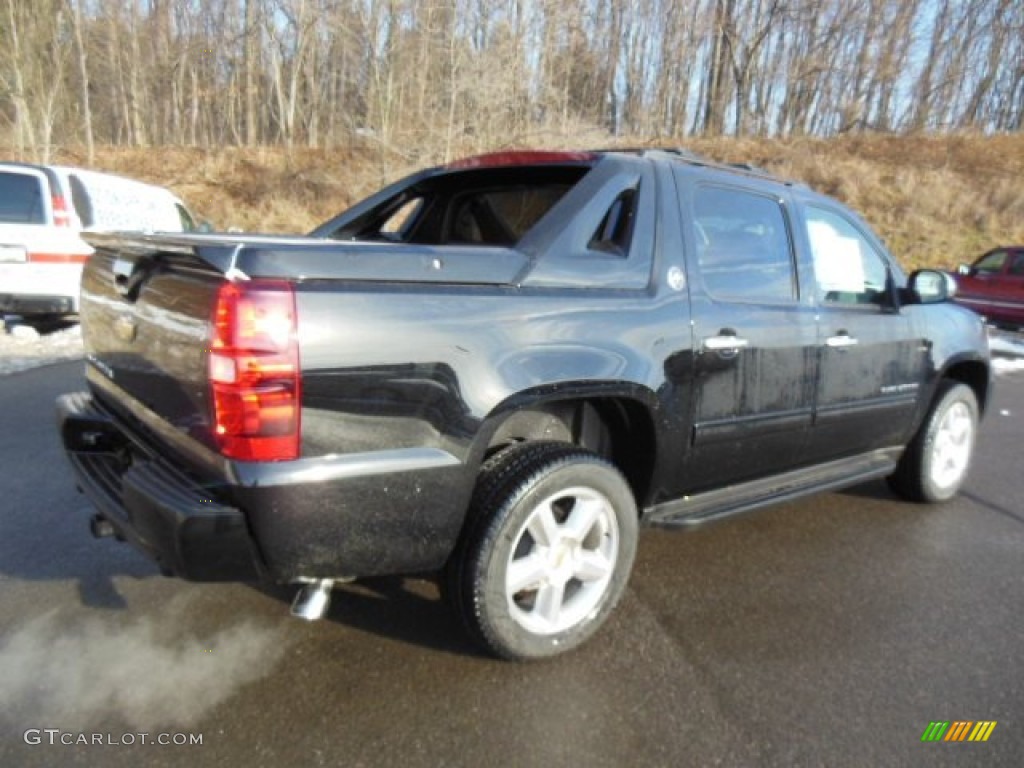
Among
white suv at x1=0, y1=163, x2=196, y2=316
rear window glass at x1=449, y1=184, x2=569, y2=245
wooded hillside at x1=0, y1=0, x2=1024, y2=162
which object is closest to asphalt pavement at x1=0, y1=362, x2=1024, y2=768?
rear window glass at x1=449, y1=184, x2=569, y2=245

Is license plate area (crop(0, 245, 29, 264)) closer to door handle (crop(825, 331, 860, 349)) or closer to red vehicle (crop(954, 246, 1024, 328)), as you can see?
door handle (crop(825, 331, 860, 349))

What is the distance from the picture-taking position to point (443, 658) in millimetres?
2623

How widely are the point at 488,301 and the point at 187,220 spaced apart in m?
9.35

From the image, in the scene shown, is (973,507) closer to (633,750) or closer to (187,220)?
(633,750)

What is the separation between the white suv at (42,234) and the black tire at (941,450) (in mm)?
7691

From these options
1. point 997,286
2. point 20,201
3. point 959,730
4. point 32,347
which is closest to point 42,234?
point 20,201

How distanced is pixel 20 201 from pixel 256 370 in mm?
8057

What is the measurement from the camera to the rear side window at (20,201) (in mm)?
8164

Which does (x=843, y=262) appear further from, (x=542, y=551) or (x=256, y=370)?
(x=256, y=370)

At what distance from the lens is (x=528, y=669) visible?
259 cm

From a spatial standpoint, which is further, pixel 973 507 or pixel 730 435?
pixel 973 507

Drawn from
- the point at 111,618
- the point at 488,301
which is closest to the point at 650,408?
the point at 488,301

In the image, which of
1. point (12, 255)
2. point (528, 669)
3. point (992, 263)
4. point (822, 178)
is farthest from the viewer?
point (822, 178)

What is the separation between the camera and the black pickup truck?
6.76ft
